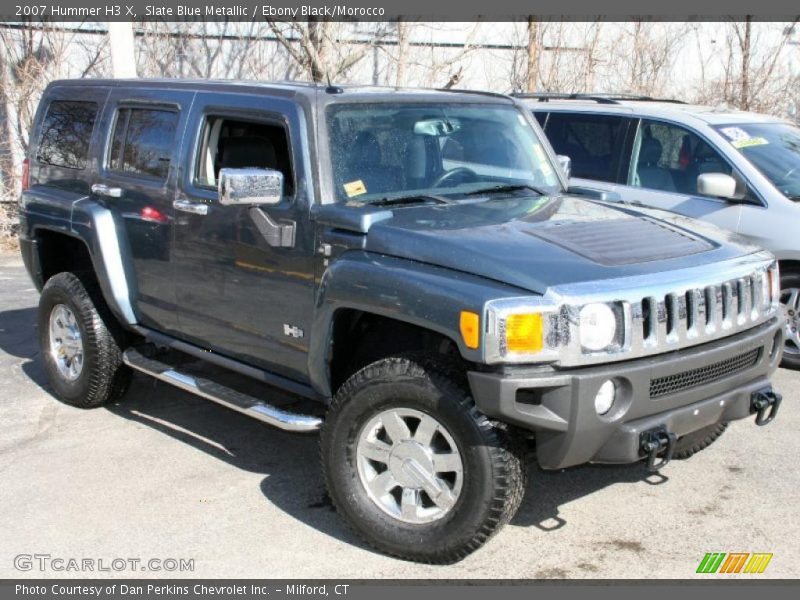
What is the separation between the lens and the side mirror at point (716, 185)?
678 centimetres

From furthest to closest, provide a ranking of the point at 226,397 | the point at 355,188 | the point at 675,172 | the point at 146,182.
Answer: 1. the point at 675,172
2. the point at 146,182
3. the point at 226,397
4. the point at 355,188

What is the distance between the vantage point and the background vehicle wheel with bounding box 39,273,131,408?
19.5ft

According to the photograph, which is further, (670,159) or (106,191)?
(670,159)

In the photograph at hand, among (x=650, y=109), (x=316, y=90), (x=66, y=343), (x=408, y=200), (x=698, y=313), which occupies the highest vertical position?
(x=316, y=90)

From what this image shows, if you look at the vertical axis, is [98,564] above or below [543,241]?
below

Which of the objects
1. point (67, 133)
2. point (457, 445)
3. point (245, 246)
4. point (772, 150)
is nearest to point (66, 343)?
point (67, 133)

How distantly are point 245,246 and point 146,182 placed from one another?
3.33ft

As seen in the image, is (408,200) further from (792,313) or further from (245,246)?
(792,313)

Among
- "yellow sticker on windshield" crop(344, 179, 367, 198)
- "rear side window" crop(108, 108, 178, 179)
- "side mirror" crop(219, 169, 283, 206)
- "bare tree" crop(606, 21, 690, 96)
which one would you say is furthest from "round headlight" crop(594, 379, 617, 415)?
"bare tree" crop(606, 21, 690, 96)

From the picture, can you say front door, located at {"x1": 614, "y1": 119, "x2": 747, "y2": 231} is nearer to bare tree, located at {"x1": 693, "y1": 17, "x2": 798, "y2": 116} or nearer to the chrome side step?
the chrome side step

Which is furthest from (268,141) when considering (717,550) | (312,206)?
(717,550)

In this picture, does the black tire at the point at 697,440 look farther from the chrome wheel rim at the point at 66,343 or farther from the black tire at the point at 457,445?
the chrome wheel rim at the point at 66,343

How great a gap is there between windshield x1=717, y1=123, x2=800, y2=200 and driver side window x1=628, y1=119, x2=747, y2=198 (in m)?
0.20

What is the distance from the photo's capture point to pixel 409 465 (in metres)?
4.07
